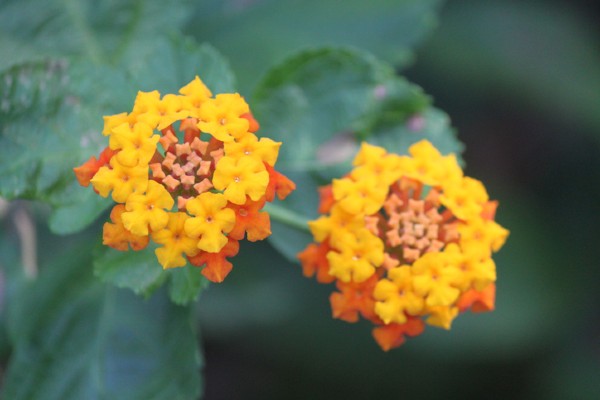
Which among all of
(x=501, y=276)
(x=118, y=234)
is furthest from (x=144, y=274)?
(x=501, y=276)

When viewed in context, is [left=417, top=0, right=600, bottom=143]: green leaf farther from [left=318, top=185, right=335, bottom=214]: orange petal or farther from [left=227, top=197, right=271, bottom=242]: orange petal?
[left=227, top=197, right=271, bottom=242]: orange petal

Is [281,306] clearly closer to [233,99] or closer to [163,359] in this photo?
[163,359]

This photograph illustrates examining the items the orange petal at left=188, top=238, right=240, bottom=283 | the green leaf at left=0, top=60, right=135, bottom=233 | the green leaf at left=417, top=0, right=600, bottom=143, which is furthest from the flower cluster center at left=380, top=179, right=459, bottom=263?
the green leaf at left=417, top=0, right=600, bottom=143

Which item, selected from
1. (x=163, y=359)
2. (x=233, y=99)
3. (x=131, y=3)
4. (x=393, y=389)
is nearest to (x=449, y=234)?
(x=233, y=99)

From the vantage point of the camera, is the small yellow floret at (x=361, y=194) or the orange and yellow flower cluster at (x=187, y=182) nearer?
the orange and yellow flower cluster at (x=187, y=182)

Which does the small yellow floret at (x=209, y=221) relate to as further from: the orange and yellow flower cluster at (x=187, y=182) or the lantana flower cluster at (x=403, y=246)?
the lantana flower cluster at (x=403, y=246)

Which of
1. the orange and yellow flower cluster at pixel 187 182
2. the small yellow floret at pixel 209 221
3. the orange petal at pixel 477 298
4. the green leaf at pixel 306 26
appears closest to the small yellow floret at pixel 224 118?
the orange and yellow flower cluster at pixel 187 182

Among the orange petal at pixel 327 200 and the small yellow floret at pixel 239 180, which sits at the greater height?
the orange petal at pixel 327 200
